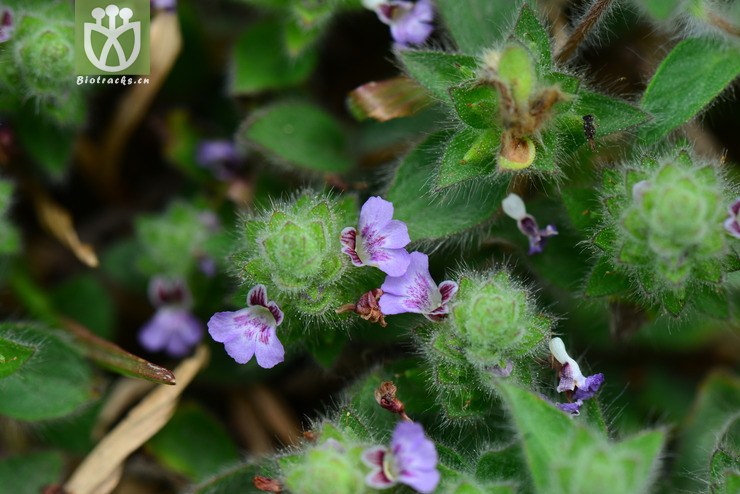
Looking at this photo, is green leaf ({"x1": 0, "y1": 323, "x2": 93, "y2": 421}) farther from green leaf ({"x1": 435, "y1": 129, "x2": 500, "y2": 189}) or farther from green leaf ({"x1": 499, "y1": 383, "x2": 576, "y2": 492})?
green leaf ({"x1": 499, "y1": 383, "x2": 576, "y2": 492})

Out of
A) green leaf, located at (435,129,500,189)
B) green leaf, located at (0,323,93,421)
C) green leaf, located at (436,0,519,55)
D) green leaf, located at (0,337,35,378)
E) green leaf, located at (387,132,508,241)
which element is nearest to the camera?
green leaf, located at (435,129,500,189)

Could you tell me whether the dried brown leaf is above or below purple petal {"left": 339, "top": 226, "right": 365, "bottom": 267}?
above

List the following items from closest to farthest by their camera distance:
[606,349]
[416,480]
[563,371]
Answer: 1. [416,480]
2. [563,371]
3. [606,349]

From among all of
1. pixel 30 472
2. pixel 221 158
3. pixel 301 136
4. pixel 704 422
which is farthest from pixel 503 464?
pixel 221 158

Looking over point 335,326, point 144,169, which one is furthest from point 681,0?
point 144,169

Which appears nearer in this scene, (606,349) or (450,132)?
(450,132)

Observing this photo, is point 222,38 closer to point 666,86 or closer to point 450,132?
point 450,132

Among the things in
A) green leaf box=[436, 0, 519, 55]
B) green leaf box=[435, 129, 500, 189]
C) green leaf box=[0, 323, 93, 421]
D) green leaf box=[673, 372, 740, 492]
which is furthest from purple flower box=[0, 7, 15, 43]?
green leaf box=[673, 372, 740, 492]

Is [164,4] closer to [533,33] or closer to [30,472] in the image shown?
[533,33]

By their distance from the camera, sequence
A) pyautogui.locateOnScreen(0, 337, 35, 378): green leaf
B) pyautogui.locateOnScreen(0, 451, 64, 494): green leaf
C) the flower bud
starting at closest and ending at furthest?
the flower bud → pyautogui.locateOnScreen(0, 337, 35, 378): green leaf → pyautogui.locateOnScreen(0, 451, 64, 494): green leaf
